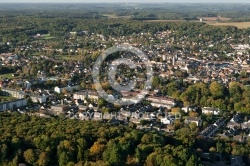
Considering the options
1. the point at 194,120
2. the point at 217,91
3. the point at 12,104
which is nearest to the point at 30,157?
the point at 194,120

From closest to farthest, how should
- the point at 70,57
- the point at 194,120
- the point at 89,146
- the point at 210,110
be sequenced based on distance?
the point at 89,146 → the point at 194,120 → the point at 210,110 → the point at 70,57

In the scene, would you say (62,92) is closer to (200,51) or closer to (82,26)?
(200,51)

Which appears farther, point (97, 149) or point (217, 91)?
point (217, 91)

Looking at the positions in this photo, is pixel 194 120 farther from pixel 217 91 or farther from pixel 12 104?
pixel 12 104

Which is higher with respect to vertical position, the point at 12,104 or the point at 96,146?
the point at 96,146

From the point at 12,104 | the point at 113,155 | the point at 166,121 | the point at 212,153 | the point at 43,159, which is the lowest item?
the point at 12,104

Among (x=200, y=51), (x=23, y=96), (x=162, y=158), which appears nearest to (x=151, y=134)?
(x=162, y=158)

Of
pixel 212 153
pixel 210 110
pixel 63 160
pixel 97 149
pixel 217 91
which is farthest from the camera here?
pixel 217 91

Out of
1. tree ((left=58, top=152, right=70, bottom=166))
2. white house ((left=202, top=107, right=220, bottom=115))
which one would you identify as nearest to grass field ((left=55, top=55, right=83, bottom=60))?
white house ((left=202, top=107, right=220, bottom=115))

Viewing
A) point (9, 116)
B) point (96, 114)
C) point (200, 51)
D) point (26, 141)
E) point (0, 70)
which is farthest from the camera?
point (200, 51)
